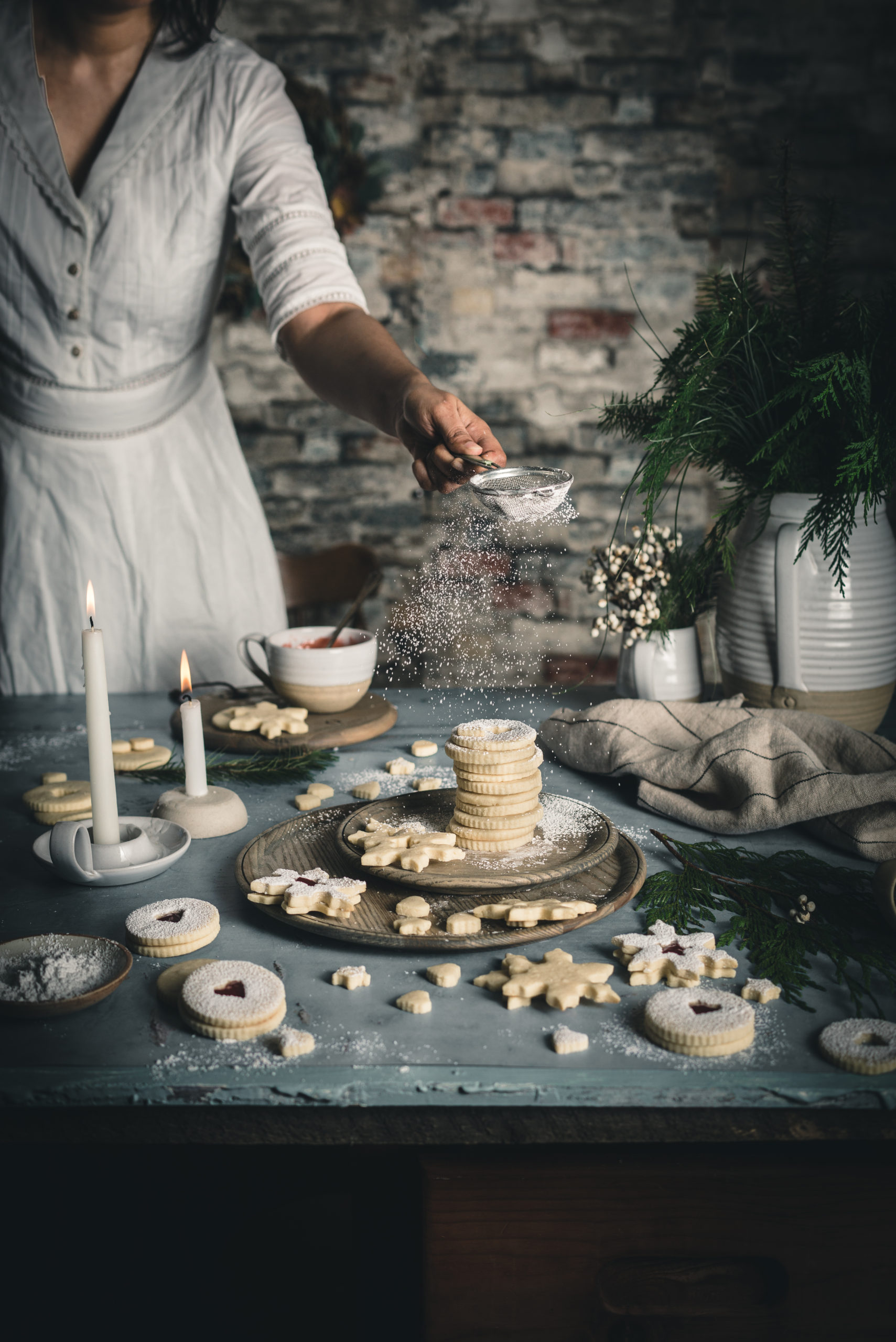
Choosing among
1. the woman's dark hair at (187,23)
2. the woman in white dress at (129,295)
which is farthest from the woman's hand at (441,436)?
the woman's dark hair at (187,23)

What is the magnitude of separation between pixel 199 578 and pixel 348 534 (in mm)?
1305

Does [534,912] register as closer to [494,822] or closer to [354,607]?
[494,822]

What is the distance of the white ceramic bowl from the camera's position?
4.79ft

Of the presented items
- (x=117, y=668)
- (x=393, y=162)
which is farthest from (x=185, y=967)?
(x=393, y=162)

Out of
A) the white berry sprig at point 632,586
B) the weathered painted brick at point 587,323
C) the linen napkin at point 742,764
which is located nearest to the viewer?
the linen napkin at point 742,764

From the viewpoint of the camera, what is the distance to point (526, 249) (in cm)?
310

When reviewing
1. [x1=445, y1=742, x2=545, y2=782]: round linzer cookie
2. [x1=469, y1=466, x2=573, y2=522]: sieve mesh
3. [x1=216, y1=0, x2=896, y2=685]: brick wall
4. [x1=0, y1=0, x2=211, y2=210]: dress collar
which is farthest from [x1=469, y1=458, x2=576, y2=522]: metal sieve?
[x1=216, y1=0, x2=896, y2=685]: brick wall

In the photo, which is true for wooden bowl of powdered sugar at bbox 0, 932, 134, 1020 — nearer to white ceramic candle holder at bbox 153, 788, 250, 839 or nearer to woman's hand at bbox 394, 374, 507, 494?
white ceramic candle holder at bbox 153, 788, 250, 839

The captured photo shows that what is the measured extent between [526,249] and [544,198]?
6.0 inches

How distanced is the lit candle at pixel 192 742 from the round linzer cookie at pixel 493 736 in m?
0.27

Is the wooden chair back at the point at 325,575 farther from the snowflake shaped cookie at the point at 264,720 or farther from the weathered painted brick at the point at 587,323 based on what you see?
the snowflake shaped cookie at the point at 264,720

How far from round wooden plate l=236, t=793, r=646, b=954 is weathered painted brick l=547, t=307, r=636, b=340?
2359 mm

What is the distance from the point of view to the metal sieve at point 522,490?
47.7 inches

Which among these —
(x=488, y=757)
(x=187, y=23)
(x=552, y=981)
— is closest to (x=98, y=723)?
(x=488, y=757)
